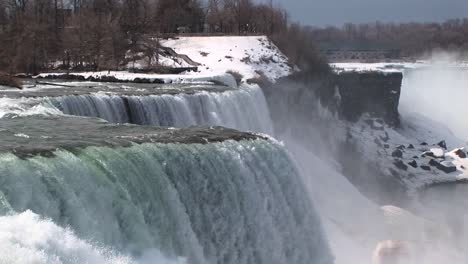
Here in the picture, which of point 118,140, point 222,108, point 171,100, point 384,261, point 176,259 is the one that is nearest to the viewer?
point 384,261

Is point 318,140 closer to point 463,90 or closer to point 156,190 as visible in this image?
point 156,190

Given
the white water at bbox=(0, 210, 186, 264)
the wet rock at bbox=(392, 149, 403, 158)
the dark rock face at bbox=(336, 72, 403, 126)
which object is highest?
the white water at bbox=(0, 210, 186, 264)

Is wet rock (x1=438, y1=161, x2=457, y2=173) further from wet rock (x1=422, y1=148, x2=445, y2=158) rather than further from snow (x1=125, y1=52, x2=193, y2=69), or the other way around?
snow (x1=125, y1=52, x2=193, y2=69)

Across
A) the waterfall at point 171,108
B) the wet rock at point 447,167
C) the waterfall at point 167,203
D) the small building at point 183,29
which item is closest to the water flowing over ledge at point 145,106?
the waterfall at point 171,108

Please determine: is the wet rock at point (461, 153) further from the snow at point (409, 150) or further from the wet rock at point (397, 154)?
the wet rock at point (397, 154)

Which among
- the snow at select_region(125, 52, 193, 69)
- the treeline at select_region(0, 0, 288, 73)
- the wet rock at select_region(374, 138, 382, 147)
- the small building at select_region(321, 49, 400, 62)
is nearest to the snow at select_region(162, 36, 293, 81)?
the snow at select_region(125, 52, 193, 69)

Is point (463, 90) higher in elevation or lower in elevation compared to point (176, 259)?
lower

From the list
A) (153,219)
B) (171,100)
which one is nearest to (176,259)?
(153,219)
